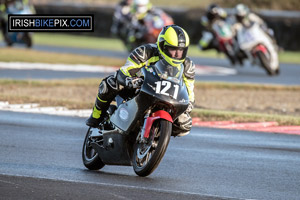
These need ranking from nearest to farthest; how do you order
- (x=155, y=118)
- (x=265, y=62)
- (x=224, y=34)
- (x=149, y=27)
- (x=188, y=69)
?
(x=155, y=118) → (x=188, y=69) → (x=265, y=62) → (x=149, y=27) → (x=224, y=34)

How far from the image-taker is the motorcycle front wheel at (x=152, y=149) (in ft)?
26.2

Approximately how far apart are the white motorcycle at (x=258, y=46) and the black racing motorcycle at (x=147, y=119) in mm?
16306

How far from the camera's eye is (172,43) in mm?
8414

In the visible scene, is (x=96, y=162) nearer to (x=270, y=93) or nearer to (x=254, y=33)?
(x=270, y=93)

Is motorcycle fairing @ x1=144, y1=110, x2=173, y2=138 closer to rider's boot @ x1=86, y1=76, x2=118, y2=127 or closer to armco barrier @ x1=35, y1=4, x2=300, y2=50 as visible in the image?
rider's boot @ x1=86, y1=76, x2=118, y2=127

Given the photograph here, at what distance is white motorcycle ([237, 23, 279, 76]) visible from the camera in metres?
24.7

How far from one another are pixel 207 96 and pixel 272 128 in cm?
528

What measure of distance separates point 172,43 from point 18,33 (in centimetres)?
2128

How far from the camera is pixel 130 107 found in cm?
845

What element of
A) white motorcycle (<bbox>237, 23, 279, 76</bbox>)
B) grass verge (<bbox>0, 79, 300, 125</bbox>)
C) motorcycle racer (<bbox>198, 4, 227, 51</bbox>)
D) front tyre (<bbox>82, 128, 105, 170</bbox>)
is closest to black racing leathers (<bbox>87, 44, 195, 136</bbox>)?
front tyre (<bbox>82, 128, 105, 170</bbox>)

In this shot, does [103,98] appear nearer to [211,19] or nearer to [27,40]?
[211,19]

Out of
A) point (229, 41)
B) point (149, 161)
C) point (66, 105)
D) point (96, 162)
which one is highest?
point (149, 161)

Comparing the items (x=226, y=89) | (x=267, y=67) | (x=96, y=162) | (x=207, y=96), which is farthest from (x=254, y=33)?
(x=96, y=162)

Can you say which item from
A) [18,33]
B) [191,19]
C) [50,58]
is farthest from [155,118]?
→ [191,19]
